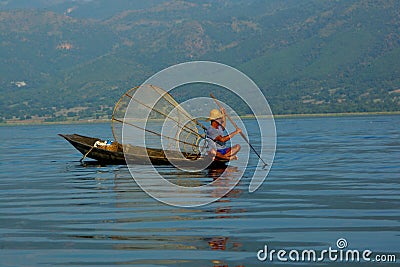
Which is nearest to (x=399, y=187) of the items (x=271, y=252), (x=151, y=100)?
(x=271, y=252)

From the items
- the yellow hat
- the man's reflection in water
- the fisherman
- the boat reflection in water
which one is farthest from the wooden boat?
the boat reflection in water

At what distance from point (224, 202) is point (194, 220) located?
383 cm

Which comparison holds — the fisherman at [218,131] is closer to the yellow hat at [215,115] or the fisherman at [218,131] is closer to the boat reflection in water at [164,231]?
the yellow hat at [215,115]

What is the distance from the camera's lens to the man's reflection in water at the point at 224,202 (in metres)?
18.7

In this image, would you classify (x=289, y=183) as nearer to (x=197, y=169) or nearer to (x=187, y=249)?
(x=197, y=169)

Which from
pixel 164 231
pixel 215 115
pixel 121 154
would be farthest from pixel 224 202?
pixel 121 154

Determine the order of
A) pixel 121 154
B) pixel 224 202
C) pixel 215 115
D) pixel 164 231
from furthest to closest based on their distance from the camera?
pixel 121 154 → pixel 215 115 → pixel 224 202 → pixel 164 231

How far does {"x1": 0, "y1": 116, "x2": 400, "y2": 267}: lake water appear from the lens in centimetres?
1831

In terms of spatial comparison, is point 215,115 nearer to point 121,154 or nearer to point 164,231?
point 121,154

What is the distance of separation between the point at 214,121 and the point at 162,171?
382 cm

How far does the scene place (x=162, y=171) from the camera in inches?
1499

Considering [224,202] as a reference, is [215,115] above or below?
above

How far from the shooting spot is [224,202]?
26.1 meters

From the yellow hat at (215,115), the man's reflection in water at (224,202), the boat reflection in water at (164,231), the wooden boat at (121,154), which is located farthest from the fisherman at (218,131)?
the boat reflection in water at (164,231)
